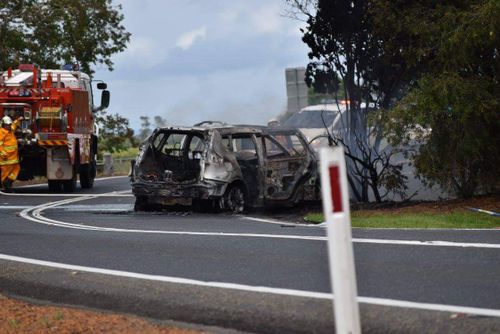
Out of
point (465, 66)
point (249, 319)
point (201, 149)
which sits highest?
point (465, 66)

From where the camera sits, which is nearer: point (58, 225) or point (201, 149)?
point (58, 225)

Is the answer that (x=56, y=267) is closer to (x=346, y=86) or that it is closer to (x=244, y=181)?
(x=244, y=181)

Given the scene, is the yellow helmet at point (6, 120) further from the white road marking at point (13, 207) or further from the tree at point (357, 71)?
the tree at point (357, 71)

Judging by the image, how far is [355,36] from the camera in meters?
19.5

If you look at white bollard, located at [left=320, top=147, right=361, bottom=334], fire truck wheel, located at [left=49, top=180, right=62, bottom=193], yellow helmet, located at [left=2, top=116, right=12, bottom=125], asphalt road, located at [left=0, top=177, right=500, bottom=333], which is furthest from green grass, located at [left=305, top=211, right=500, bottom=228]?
fire truck wheel, located at [left=49, top=180, right=62, bottom=193]

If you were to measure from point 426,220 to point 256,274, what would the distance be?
6.13 meters

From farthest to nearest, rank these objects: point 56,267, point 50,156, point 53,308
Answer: point 50,156, point 56,267, point 53,308

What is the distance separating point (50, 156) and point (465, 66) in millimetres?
11573

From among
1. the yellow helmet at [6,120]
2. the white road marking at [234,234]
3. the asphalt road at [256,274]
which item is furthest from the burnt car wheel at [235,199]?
→ the yellow helmet at [6,120]

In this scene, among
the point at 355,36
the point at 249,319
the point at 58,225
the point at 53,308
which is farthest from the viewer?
the point at 355,36

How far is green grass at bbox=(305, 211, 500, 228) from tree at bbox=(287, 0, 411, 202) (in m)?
3.05

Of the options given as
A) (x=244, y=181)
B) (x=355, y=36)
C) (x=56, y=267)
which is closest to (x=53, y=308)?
(x=56, y=267)

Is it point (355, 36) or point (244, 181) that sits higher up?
point (355, 36)

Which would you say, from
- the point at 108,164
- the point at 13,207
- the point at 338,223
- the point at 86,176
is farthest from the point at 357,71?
the point at 108,164
